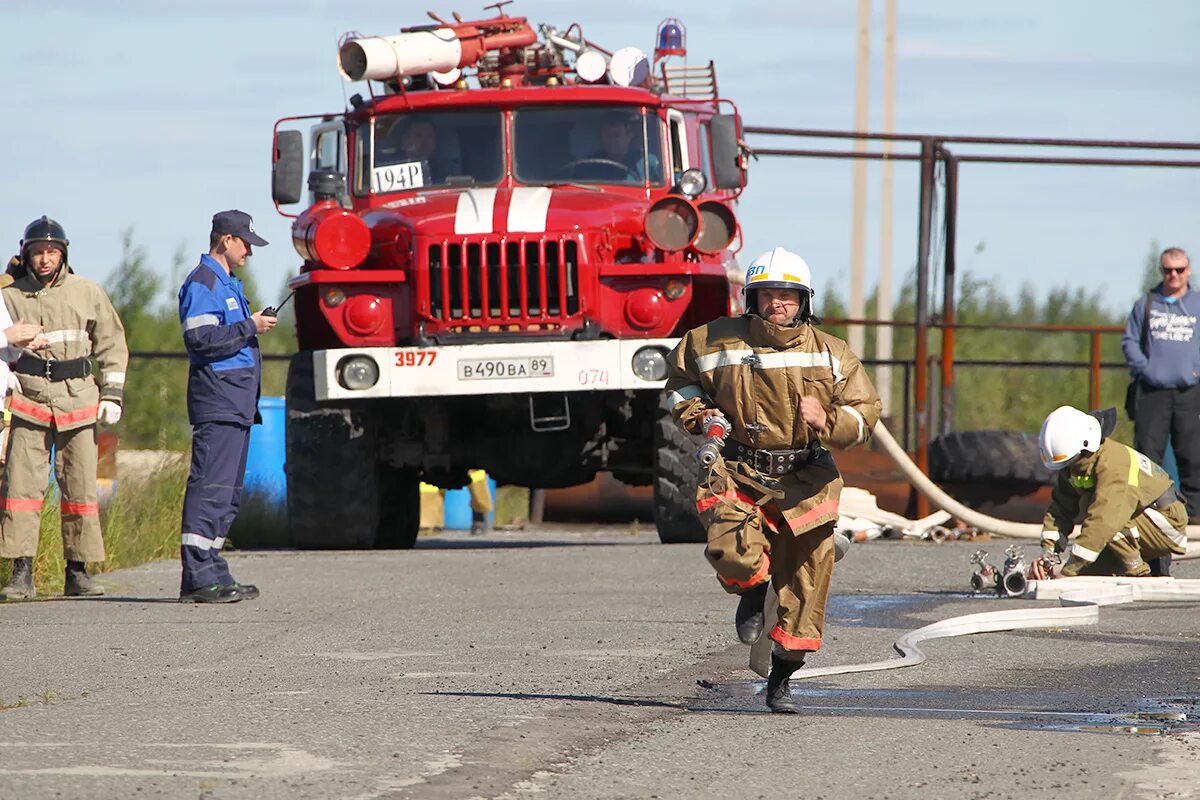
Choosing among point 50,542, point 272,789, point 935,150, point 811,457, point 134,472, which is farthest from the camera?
point 935,150

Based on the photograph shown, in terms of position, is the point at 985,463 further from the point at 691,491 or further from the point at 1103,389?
the point at 1103,389

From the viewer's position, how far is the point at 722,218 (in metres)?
12.7

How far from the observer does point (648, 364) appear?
40.4 feet

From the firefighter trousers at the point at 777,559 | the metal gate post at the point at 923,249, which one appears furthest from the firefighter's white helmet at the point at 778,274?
the metal gate post at the point at 923,249

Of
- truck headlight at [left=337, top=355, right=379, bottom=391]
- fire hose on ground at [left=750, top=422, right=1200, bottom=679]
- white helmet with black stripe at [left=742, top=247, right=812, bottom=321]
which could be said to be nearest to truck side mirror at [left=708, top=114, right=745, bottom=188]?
truck headlight at [left=337, top=355, right=379, bottom=391]

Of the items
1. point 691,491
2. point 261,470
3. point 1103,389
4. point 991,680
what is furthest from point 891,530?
point 1103,389

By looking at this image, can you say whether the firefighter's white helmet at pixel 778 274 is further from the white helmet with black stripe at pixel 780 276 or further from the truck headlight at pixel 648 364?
the truck headlight at pixel 648 364

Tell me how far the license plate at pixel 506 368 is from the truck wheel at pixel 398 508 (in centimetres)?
149

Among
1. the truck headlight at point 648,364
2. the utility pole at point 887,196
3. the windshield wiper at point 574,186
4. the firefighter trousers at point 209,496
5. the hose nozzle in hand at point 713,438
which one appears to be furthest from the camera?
the utility pole at point 887,196

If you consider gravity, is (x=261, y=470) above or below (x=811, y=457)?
below

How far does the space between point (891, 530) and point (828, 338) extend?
8490 millimetres

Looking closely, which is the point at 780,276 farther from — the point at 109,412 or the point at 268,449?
the point at 268,449

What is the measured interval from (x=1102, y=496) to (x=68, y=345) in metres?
5.15

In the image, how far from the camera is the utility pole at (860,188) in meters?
31.8
